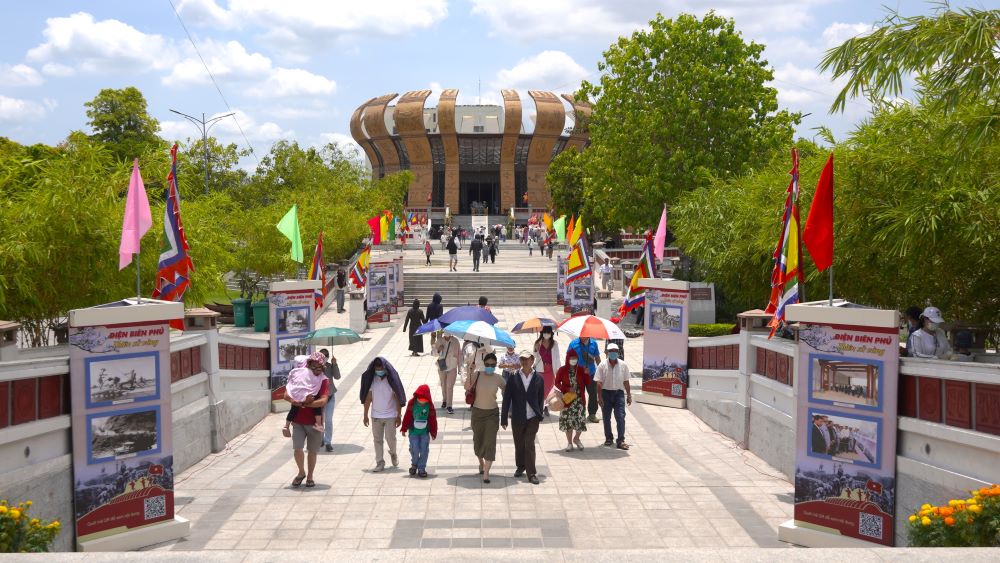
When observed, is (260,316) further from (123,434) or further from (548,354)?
(123,434)

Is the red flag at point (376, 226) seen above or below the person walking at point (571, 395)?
above

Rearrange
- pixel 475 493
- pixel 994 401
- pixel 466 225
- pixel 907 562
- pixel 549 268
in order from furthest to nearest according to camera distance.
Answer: pixel 466 225
pixel 549 268
pixel 475 493
pixel 994 401
pixel 907 562

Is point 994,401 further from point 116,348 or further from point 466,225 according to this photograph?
point 466,225

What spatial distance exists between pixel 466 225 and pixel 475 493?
237ft

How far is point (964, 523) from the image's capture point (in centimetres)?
632

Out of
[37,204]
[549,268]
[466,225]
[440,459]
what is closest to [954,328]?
Answer: [440,459]

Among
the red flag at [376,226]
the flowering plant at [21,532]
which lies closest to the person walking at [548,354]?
the flowering plant at [21,532]

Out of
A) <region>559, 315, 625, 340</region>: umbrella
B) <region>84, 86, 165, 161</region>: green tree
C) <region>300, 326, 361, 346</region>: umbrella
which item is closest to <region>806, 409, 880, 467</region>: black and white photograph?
<region>559, 315, 625, 340</region>: umbrella

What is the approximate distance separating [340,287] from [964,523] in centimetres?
2925

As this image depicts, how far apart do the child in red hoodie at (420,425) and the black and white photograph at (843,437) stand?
407 cm

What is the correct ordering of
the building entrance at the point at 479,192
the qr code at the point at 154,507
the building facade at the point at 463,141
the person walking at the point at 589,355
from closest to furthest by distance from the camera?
the qr code at the point at 154,507
the person walking at the point at 589,355
the building facade at the point at 463,141
the building entrance at the point at 479,192

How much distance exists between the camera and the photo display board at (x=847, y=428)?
7.69 metres

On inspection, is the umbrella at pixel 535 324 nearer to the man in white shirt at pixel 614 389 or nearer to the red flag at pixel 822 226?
the man in white shirt at pixel 614 389

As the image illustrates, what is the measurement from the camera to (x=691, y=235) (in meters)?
22.9
